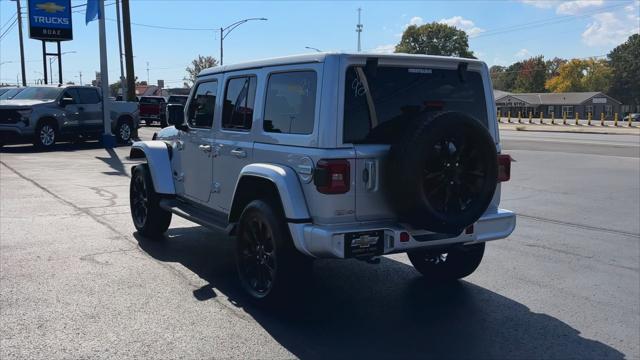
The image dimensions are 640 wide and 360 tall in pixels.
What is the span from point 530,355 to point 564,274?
2260 millimetres

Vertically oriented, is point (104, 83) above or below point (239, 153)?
above

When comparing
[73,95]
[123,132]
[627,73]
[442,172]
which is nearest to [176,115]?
[442,172]

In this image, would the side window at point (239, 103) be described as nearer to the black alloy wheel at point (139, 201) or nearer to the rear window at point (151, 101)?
the black alloy wheel at point (139, 201)

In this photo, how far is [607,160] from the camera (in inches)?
690

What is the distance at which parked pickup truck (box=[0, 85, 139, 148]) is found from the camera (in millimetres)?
18594

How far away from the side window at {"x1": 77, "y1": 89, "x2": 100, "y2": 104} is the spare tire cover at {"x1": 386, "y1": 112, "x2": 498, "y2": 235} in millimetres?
18380

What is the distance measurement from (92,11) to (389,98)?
19218 millimetres

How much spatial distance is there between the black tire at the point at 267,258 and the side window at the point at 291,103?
26.2 inches

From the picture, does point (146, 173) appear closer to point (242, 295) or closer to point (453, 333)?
point (242, 295)

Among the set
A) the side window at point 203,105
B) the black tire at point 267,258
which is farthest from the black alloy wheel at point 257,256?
the side window at point 203,105

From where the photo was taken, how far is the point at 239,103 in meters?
5.43

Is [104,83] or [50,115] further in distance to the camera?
[104,83]

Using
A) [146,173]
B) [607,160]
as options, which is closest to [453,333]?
[146,173]

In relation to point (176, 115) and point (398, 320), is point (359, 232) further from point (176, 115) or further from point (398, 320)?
point (176, 115)
